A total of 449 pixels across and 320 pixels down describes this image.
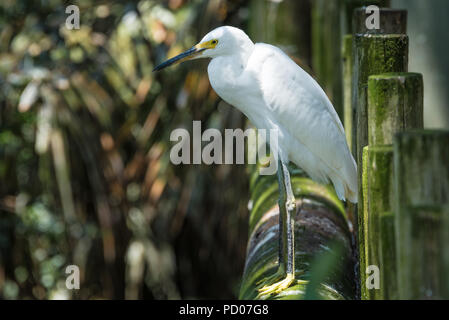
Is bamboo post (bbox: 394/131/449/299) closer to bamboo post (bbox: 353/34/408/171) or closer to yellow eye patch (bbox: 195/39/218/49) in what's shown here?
bamboo post (bbox: 353/34/408/171)

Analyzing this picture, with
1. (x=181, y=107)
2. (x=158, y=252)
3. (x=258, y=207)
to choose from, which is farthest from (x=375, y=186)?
(x=158, y=252)

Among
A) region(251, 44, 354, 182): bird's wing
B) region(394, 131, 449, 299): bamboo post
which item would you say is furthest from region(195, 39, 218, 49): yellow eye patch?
region(394, 131, 449, 299): bamboo post

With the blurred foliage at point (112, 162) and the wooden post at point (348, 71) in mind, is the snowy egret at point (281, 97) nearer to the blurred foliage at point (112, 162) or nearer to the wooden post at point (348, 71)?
the wooden post at point (348, 71)

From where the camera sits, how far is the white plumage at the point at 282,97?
6.35 feet

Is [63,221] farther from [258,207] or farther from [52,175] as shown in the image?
[258,207]

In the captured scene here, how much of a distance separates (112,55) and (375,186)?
265cm

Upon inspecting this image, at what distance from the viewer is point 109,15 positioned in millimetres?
3762

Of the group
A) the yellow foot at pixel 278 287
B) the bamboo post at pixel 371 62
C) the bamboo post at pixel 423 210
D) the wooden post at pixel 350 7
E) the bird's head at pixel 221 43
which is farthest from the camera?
the wooden post at pixel 350 7

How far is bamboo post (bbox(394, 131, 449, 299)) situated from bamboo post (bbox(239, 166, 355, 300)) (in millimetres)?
456

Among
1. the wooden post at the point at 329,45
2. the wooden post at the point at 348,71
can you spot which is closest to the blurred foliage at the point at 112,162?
the wooden post at the point at 329,45

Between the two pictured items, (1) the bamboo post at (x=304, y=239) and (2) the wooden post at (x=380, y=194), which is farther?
(1) the bamboo post at (x=304, y=239)

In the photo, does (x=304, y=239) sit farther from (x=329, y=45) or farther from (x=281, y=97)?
(x=329, y=45)

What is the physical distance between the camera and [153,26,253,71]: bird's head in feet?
6.28

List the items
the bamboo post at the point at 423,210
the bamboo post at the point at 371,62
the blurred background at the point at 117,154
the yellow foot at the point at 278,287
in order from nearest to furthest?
1. the bamboo post at the point at 423,210
2. the bamboo post at the point at 371,62
3. the yellow foot at the point at 278,287
4. the blurred background at the point at 117,154
